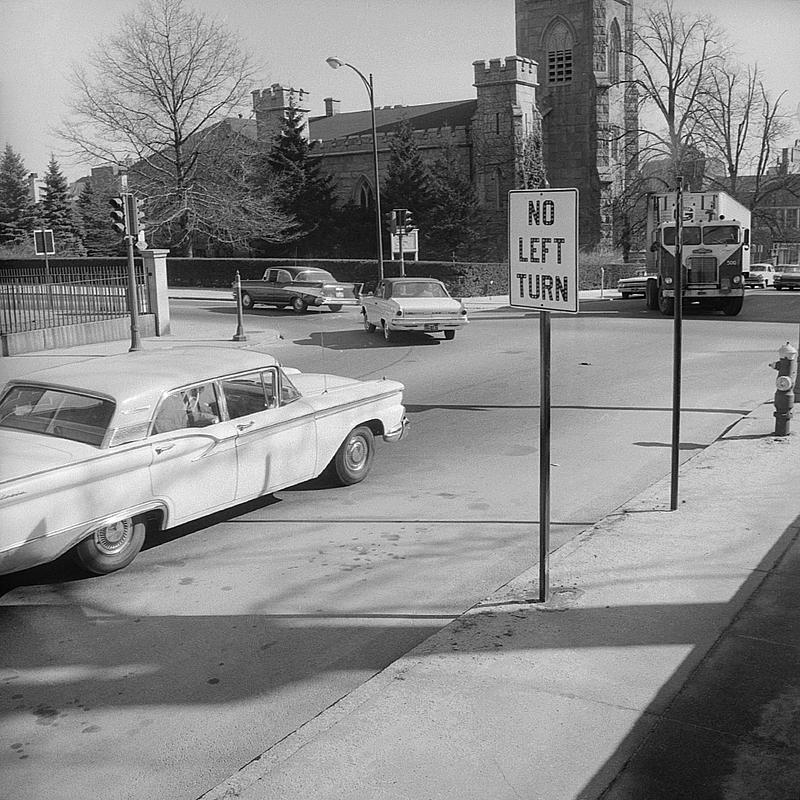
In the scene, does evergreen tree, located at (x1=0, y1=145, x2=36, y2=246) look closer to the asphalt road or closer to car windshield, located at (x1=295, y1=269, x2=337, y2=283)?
the asphalt road

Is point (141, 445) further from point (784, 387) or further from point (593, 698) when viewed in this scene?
point (784, 387)

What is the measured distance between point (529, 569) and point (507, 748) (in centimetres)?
239

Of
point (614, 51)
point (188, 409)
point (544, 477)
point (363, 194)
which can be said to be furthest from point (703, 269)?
point (614, 51)

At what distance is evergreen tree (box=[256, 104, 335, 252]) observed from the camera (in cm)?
5091

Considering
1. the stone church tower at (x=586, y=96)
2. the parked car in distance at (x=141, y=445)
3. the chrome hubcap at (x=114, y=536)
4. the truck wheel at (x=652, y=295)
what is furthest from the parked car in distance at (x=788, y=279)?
the chrome hubcap at (x=114, y=536)

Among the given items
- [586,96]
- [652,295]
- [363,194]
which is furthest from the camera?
[586,96]

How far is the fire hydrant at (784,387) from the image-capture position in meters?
9.88

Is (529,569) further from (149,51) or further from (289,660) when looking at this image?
(149,51)

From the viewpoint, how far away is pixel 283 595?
591 cm

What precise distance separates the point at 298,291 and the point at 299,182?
25.2 metres

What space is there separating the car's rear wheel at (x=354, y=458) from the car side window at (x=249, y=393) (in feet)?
3.39

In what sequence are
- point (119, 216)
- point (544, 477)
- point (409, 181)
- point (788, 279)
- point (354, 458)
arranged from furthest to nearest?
point (409, 181)
point (788, 279)
point (119, 216)
point (354, 458)
point (544, 477)

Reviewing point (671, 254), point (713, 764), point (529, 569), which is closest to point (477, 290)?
point (671, 254)

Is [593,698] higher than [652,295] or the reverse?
the reverse
